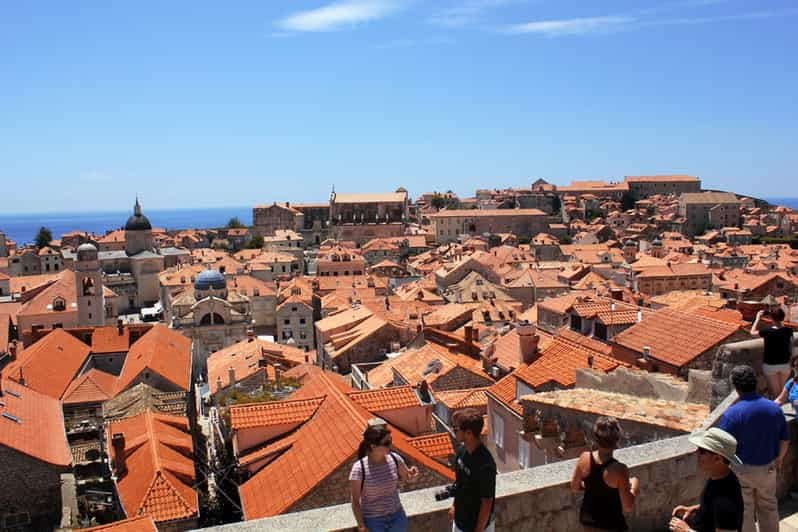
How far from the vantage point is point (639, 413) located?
31.8 ft

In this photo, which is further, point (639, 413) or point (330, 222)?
point (330, 222)

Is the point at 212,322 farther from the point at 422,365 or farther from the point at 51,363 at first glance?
the point at 422,365

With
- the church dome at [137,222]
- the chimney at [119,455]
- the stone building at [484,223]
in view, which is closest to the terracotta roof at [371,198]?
the stone building at [484,223]

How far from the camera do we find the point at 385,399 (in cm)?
1483

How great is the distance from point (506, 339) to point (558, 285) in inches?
1365

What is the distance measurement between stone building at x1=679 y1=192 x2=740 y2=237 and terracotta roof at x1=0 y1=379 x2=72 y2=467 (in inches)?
4387

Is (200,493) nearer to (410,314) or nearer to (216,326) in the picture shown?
(410,314)

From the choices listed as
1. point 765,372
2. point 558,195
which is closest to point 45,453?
point 765,372

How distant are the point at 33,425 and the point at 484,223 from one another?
97841 mm

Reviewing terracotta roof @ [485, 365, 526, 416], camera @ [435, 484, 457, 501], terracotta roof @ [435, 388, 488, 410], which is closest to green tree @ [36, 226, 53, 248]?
terracotta roof @ [435, 388, 488, 410]

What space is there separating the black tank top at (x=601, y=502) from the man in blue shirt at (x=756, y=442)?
3.98 feet

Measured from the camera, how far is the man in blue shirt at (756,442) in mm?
5207

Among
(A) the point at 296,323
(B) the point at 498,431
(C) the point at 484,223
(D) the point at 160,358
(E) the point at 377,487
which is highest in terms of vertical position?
(C) the point at 484,223

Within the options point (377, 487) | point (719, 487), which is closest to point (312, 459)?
point (377, 487)
